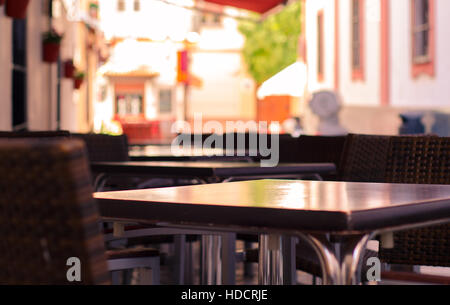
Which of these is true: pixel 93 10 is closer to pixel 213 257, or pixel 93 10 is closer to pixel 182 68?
pixel 182 68

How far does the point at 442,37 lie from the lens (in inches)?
443

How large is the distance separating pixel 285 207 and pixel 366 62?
15.2 meters

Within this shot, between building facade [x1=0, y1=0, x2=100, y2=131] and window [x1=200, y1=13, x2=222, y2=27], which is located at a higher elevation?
window [x1=200, y1=13, x2=222, y2=27]

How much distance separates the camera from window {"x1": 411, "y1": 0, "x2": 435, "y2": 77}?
11.9 metres

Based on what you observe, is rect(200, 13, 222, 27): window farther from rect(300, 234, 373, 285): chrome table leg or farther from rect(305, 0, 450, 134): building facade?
rect(300, 234, 373, 285): chrome table leg

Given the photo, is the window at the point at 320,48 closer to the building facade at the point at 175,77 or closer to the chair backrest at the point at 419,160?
the building facade at the point at 175,77

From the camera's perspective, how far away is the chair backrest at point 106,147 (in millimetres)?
4691

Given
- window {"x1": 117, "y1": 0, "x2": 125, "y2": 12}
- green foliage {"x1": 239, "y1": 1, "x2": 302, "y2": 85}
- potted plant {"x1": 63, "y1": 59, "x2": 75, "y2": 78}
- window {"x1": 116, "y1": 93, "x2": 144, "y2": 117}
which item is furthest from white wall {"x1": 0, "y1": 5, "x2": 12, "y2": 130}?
window {"x1": 116, "y1": 93, "x2": 144, "y2": 117}

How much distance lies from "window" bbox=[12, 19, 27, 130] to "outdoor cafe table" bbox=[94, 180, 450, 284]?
7030mm

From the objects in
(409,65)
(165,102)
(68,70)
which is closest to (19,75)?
(68,70)

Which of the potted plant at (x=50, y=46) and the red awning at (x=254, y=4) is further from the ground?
the red awning at (x=254, y=4)

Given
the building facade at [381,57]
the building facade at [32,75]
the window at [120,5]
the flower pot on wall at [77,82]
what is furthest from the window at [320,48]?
the window at [120,5]

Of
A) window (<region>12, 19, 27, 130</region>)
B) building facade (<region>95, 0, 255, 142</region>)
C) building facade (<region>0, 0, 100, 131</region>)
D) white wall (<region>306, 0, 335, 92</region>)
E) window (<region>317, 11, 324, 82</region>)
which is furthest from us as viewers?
building facade (<region>95, 0, 255, 142</region>)

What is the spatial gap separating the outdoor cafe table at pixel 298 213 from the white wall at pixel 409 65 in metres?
9.78
